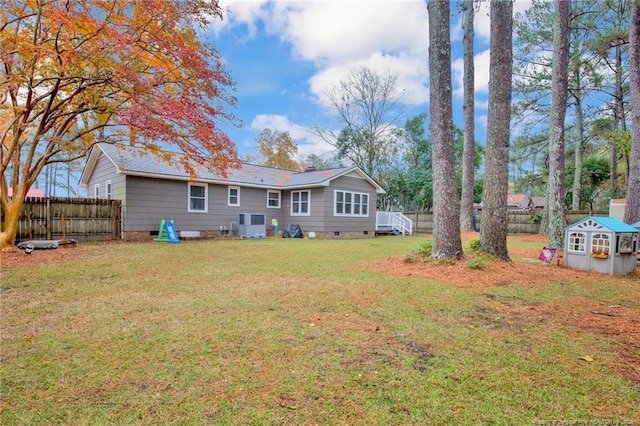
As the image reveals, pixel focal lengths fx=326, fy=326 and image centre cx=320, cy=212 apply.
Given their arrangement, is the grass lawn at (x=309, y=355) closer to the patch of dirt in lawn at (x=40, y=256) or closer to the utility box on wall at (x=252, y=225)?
the patch of dirt in lawn at (x=40, y=256)

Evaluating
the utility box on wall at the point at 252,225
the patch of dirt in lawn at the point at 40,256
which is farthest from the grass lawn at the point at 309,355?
the utility box on wall at the point at 252,225

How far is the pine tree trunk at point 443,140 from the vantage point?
6312 millimetres

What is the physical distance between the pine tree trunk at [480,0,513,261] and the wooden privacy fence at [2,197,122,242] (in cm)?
1199

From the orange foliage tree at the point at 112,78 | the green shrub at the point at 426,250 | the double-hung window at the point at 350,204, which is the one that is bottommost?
the green shrub at the point at 426,250

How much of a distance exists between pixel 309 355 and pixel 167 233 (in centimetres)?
1073

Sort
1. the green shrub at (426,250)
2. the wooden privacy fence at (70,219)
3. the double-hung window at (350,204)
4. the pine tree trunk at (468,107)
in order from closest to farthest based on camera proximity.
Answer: the green shrub at (426,250) → the wooden privacy fence at (70,219) → the pine tree trunk at (468,107) → the double-hung window at (350,204)

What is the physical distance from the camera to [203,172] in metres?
14.1

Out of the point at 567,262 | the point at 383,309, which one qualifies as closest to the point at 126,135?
the point at 383,309

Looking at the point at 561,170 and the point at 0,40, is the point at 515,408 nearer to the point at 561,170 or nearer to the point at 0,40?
the point at 561,170

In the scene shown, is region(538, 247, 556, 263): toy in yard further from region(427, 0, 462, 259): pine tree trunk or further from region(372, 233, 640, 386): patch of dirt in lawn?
region(427, 0, 462, 259): pine tree trunk

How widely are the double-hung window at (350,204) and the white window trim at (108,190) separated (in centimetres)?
933

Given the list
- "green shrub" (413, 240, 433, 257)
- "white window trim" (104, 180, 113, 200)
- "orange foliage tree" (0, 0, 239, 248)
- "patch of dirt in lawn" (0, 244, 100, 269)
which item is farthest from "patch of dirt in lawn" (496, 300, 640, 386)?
"white window trim" (104, 180, 113, 200)

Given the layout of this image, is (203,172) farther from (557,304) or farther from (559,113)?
(557,304)

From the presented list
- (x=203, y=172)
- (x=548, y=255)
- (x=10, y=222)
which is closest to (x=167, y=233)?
(x=203, y=172)
